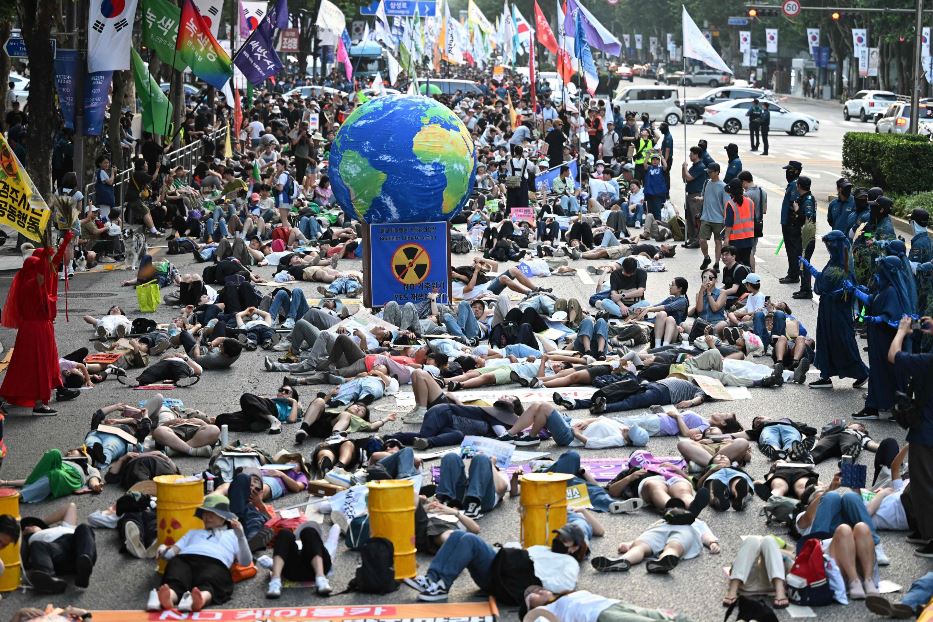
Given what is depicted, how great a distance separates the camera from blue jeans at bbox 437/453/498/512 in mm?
12133

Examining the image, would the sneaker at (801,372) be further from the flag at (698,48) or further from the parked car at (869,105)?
the parked car at (869,105)

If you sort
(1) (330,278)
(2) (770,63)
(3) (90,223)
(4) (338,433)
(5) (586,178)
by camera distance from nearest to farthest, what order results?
(4) (338,433) → (1) (330,278) → (3) (90,223) → (5) (586,178) → (2) (770,63)

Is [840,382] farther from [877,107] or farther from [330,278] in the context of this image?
[877,107]

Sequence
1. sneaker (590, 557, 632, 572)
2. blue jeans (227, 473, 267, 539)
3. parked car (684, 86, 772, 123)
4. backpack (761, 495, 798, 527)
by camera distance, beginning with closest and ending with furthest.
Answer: sneaker (590, 557, 632, 572), blue jeans (227, 473, 267, 539), backpack (761, 495, 798, 527), parked car (684, 86, 772, 123)

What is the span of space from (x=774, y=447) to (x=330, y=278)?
478 inches

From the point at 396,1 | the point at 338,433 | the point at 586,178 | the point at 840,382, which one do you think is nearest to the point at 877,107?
the point at 396,1

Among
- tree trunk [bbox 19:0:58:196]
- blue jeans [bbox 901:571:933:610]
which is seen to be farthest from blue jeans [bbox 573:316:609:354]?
tree trunk [bbox 19:0:58:196]

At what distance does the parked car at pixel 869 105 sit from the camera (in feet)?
209

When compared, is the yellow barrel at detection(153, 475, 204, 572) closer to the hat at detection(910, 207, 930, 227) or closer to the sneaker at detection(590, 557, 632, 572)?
the sneaker at detection(590, 557, 632, 572)

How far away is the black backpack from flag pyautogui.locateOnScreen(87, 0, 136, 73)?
60.2ft

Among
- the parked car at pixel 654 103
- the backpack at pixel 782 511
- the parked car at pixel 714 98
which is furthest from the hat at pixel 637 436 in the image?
the parked car at pixel 714 98

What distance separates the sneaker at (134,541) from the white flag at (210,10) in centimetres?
2097

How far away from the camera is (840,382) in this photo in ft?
56.2

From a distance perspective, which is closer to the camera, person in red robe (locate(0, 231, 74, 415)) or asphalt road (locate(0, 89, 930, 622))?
asphalt road (locate(0, 89, 930, 622))
